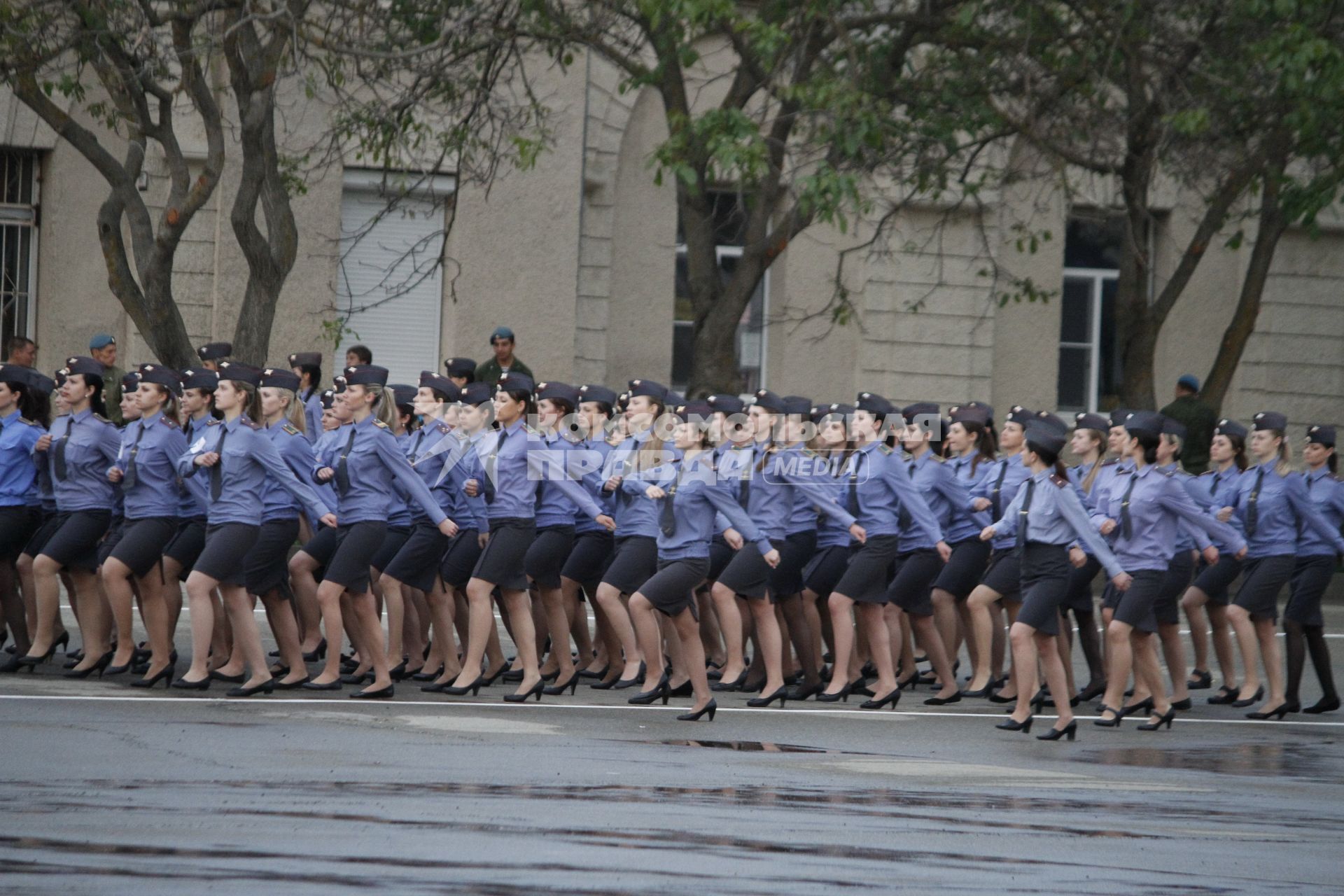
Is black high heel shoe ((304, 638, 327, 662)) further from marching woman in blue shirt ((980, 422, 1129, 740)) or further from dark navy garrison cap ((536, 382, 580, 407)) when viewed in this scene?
marching woman in blue shirt ((980, 422, 1129, 740))

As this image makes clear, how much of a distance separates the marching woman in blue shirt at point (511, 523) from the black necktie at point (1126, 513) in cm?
301

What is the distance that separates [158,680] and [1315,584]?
24.2 feet

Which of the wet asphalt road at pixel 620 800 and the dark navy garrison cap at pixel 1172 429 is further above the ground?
the dark navy garrison cap at pixel 1172 429

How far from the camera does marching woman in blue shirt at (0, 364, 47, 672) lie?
460 inches

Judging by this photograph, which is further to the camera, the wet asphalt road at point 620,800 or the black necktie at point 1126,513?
the black necktie at point 1126,513

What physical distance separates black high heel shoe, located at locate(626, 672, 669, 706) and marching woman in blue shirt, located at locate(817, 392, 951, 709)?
Result: 122cm

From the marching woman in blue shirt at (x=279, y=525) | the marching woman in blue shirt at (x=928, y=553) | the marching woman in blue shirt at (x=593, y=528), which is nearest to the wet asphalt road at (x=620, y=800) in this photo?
the marching woman in blue shirt at (x=279, y=525)

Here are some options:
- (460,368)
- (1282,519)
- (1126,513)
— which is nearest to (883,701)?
(1126,513)

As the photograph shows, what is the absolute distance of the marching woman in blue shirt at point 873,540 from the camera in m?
11.8

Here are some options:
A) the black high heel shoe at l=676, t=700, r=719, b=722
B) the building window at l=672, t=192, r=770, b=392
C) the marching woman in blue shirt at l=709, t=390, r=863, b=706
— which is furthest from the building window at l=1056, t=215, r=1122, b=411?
the black high heel shoe at l=676, t=700, r=719, b=722

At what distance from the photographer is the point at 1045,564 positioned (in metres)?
10.7

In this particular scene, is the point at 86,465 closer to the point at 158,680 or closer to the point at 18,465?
the point at 18,465

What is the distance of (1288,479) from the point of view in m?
12.7

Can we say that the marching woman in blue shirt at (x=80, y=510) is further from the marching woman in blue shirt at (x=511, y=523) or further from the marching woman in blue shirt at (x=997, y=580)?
the marching woman in blue shirt at (x=997, y=580)
